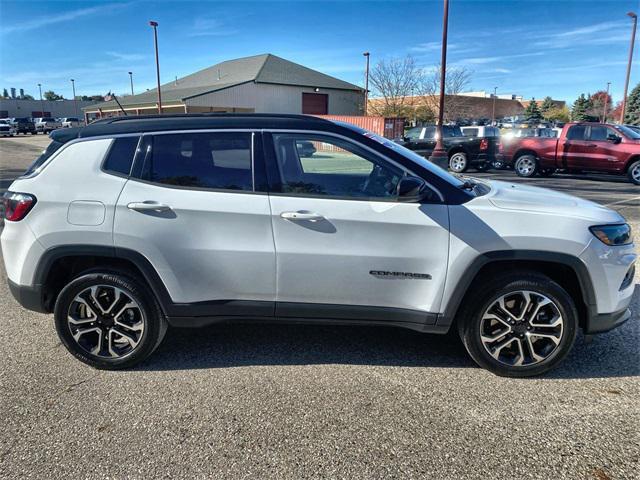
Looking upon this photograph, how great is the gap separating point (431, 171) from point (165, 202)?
1.89 meters

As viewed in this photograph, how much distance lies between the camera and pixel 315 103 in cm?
4472

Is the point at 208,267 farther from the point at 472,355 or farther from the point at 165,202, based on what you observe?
the point at 472,355

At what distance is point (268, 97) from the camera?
136 ft

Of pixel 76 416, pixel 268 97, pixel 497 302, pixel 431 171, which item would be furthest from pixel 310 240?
pixel 268 97

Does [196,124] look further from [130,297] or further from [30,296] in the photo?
[30,296]

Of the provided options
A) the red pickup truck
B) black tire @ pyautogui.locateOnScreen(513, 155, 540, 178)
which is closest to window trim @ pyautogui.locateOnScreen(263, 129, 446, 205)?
the red pickup truck

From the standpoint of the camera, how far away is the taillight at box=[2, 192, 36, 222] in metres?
3.30

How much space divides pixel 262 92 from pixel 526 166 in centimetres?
2988

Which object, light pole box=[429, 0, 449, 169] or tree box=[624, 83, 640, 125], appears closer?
light pole box=[429, 0, 449, 169]

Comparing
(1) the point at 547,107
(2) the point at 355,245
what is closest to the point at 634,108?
(1) the point at 547,107

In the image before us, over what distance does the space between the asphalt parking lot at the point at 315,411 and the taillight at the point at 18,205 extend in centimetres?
112

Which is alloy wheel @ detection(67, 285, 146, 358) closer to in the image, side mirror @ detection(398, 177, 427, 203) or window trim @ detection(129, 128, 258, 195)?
window trim @ detection(129, 128, 258, 195)

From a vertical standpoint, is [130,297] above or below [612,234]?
below

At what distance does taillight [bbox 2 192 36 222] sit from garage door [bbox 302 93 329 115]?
41837mm
